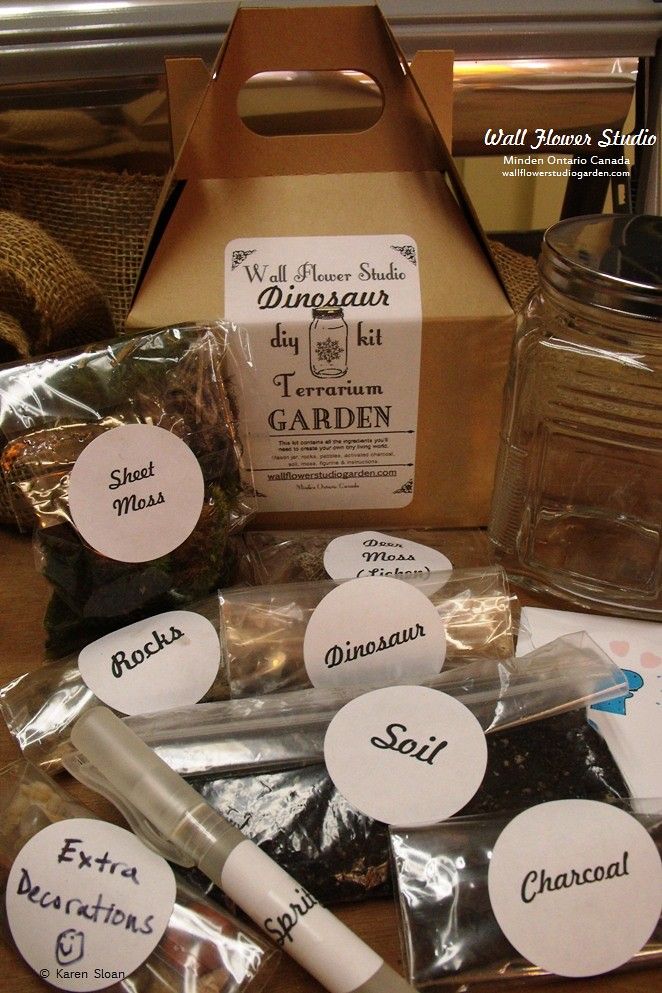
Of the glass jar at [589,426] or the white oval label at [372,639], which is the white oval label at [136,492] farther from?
the glass jar at [589,426]

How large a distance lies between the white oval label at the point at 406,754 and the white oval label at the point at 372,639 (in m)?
0.04

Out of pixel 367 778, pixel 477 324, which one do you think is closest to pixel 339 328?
pixel 477 324

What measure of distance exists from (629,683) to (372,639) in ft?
0.59

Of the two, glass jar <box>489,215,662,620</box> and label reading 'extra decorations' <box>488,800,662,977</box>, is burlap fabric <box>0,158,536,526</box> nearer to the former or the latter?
glass jar <box>489,215,662,620</box>

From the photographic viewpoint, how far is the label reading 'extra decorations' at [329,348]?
63 cm

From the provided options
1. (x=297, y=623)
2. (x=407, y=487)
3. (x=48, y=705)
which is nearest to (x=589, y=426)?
(x=407, y=487)

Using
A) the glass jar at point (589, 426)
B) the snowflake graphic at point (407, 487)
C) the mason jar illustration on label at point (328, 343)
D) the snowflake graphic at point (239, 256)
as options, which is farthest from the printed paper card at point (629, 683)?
the snowflake graphic at point (239, 256)

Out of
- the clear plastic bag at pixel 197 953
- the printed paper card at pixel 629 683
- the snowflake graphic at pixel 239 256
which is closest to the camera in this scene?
the clear plastic bag at pixel 197 953

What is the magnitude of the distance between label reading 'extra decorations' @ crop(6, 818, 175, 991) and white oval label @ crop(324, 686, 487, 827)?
112 mm

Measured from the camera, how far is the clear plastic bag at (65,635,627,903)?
0.47 metres

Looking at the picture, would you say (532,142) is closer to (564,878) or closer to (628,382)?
(628,382)

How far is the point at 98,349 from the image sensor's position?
0.61 meters

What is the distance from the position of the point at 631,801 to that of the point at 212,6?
2.23 feet

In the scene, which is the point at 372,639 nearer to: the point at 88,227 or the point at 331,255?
the point at 331,255
